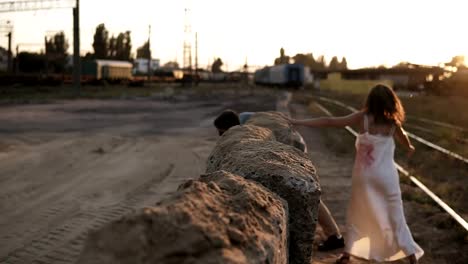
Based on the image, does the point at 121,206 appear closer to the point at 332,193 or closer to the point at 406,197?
the point at 332,193

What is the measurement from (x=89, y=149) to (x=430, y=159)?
7071 mm

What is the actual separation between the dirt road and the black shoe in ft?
7.22

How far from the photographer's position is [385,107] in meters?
4.80

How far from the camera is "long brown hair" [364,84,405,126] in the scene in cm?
480

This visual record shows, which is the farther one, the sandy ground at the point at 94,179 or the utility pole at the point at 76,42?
the utility pole at the point at 76,42

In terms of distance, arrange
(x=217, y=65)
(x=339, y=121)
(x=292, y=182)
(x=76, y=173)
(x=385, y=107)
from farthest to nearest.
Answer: (x=217, y=65) → (x=76, y=173) → (x=339, y=121) → (x=385, y=107) → (x=292, y=182)

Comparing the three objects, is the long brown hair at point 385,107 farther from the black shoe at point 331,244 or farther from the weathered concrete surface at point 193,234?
the weathered concrete surface at point 193,234

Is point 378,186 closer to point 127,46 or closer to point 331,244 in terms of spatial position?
point 331,244

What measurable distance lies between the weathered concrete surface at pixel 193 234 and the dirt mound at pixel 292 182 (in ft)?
2.38

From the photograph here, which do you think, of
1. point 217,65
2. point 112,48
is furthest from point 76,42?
point 217,65

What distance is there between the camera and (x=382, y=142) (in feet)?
16.0

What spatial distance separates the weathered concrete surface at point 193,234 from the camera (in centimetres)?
190

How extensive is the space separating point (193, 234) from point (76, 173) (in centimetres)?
867

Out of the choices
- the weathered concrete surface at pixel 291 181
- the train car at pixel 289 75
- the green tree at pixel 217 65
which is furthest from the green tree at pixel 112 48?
the weathered concrete surface at pixel 291 181
